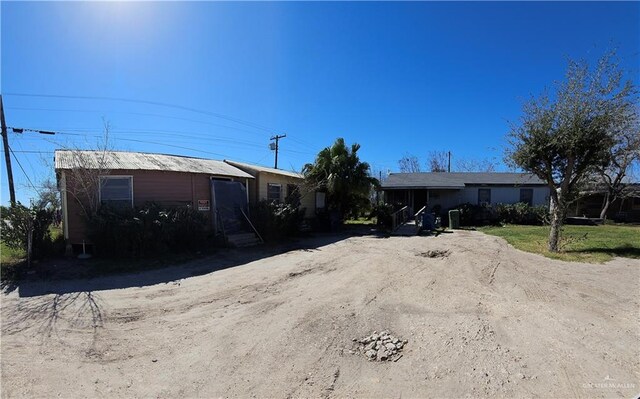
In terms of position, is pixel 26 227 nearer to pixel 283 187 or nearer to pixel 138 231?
pixel 138 231

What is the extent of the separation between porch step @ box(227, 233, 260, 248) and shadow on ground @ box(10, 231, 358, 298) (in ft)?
2.54

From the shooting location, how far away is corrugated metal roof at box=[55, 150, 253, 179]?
989cm

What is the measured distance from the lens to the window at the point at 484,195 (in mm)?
24078

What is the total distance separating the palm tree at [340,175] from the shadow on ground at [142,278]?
700 cm

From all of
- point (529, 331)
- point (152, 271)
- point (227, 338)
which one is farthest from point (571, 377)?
point (152, 271)

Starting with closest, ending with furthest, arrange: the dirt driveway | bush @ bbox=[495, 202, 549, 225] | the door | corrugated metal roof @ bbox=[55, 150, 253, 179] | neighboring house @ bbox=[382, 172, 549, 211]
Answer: the dirt driveway < corrugated metal roof @ bbox=[55, 150, 253, 179] < the door < bush @ bbox=[495, 202, 549, 225] < neighboring house @ bbox=[382, 172, 549, 211]

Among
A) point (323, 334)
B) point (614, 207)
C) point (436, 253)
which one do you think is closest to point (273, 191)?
point (436, 253)

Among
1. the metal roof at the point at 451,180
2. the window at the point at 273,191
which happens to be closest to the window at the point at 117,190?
the window at the point at 273,191

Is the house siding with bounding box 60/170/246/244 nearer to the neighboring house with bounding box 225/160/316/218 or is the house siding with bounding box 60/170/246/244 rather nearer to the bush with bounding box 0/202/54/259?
the bush with bounding box 0/202/54/259

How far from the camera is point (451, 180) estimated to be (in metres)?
24.3

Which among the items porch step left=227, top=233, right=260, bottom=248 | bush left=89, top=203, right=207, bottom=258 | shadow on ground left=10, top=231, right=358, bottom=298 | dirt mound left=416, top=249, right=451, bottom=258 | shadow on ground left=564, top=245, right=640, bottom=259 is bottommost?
shadow on ground left=564, top=245, right=640, bottom=259

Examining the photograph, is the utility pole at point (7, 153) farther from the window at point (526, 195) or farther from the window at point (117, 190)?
the window at point (526, 195)

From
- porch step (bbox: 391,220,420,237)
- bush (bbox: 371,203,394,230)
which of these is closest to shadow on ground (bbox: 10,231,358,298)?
porch step (bbox: 391,220,420,237)

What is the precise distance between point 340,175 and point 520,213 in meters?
12.6
